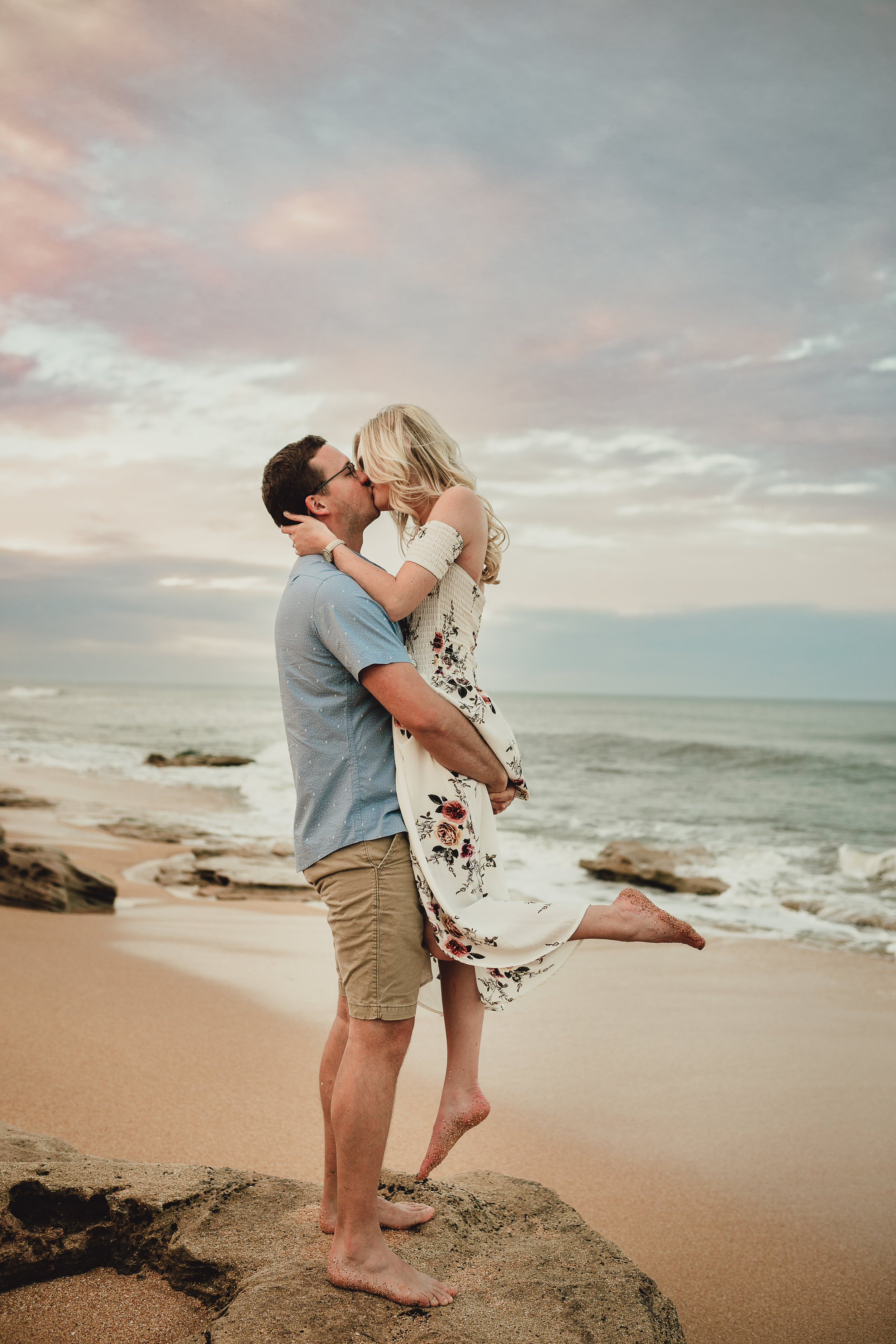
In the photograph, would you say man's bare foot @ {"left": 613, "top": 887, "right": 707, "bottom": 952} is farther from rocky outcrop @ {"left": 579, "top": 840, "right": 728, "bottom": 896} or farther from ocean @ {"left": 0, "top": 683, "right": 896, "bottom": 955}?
rocky outcrop @ {"left": 579, "top": 840, "right": 728, "bottom": 896}

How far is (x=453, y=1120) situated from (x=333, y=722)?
1227 millimetres

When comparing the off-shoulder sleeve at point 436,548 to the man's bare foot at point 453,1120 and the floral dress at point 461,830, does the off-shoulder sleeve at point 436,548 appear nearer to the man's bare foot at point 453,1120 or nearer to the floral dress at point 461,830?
the floral dress at point 461,830

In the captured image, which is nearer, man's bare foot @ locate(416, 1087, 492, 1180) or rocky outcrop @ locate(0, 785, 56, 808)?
man's bare foot @ locate(416, 1087, 492, 1180)

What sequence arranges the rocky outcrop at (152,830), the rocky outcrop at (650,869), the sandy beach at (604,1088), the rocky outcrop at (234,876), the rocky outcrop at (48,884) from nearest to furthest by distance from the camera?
1. the sandy beach at (604,1088)
2. the rocky outcrop at (48,884)
3. the rocky outcrop at (234,876)
4. the rocky outcrop at (650,869)
5. the rocky outcrop at (152,830)

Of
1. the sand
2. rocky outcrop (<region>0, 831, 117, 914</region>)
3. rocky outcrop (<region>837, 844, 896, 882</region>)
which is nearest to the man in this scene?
the sand

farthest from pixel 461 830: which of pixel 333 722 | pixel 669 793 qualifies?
pixel 669 793

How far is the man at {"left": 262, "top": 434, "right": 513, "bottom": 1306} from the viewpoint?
8.73 ft

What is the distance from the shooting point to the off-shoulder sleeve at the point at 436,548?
9.39 feet

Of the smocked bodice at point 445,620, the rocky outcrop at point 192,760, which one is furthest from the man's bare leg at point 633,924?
the rocky outcrop at point 192,760

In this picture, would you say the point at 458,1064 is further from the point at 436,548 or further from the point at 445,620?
the point at 436,548

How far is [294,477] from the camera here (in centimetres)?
303

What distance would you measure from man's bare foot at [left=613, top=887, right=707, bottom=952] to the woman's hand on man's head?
133 cm

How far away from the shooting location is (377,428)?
9.84 feet

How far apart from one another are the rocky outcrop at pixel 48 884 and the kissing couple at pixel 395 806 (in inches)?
203
